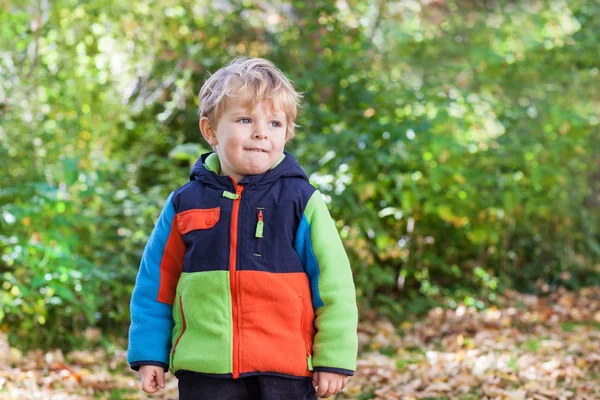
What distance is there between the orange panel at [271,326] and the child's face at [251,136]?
13.0 inches

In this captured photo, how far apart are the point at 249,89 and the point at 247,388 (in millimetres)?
877

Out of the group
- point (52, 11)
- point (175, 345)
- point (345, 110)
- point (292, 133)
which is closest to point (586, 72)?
point (345, 110)

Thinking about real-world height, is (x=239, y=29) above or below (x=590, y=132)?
above

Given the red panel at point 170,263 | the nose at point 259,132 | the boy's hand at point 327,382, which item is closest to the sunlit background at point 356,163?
the boy's hand at point 327,382

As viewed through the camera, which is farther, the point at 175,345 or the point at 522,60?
the point at 522,60

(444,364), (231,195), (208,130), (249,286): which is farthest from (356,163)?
(249,286)

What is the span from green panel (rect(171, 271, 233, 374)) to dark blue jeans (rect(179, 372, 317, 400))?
6cm

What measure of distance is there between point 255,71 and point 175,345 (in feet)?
2.80

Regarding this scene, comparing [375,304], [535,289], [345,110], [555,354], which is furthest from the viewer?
[535,289]

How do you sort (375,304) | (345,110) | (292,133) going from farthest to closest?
(375,304), (345,110), (292,133)

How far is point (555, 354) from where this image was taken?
4.60 meters

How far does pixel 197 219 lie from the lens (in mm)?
2320

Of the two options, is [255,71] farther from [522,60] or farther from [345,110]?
[522,60]

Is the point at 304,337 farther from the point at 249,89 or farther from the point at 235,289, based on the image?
the point at 249,89
